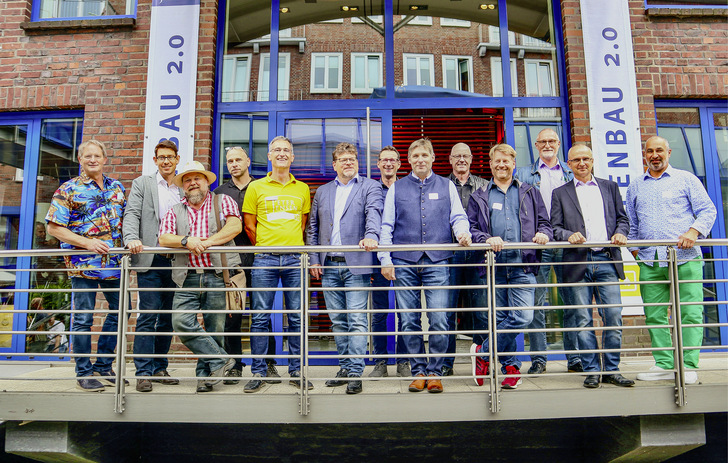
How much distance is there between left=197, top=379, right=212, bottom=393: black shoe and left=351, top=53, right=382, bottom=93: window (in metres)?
3.29

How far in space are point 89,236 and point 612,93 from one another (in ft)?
15.8

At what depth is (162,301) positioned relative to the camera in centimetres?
382

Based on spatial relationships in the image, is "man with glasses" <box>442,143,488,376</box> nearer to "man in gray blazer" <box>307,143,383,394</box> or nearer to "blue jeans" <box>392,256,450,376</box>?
"blue jeans" <box>392,256,450,376</box>

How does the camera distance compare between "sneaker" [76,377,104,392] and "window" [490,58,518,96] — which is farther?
"window" [490,58,518,96]

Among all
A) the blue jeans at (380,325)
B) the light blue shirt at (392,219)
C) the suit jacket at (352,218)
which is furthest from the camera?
the blue jeans at (380,325)

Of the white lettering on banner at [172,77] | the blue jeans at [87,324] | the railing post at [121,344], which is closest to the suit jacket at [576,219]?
the railing post at [121,344]

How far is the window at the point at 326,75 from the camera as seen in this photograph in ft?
17.5

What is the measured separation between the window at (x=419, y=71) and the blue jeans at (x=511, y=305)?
251 cm

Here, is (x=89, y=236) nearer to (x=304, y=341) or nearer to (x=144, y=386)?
(x=144, y=386)

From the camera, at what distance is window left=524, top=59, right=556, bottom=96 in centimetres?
537

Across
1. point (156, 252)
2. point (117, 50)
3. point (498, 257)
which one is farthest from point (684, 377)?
point (117, 50)

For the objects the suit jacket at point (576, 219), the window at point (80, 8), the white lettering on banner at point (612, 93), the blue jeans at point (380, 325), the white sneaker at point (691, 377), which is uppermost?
the window at point (80, 8)

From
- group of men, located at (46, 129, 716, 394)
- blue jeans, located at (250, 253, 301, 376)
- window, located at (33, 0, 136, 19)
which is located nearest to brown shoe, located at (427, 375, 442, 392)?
group of men, located at (46, 129, 716, 394)

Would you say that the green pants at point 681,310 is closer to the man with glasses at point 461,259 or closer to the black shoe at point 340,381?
the man with glasses at point 461,259
